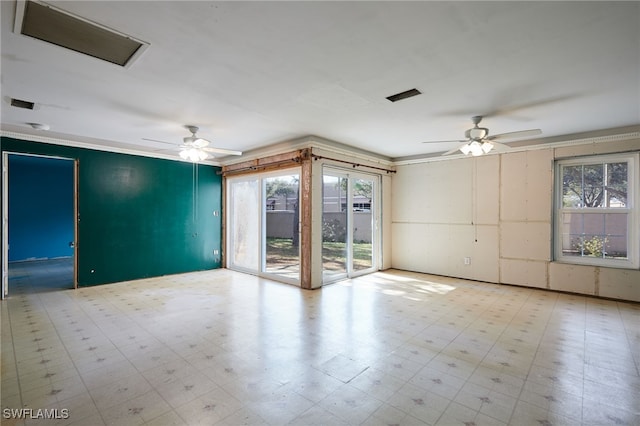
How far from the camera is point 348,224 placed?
6254mm

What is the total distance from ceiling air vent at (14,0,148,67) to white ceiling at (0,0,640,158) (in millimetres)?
85

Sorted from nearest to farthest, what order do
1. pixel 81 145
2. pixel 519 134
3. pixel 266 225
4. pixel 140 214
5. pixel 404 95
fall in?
pixel 404 95 < pixel 519 134 < pixel 81 145 < pixel 140 214 < pixel 266 225

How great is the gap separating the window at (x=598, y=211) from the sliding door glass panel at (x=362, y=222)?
344 centimetres

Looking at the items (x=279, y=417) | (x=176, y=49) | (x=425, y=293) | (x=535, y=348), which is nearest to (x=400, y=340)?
(x=535, y=348)

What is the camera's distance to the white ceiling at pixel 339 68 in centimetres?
202

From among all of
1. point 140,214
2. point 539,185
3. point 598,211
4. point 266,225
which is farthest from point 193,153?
point 598,211

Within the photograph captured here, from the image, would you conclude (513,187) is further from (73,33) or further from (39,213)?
(39,213)

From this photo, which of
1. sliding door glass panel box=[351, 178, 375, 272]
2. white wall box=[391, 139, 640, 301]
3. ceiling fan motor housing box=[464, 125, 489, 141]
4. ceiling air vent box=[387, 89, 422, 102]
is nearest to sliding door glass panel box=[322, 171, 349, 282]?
sliding door glass panel box=[351, 178, 375, 272]

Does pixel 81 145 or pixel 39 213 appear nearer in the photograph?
pixel 81 145

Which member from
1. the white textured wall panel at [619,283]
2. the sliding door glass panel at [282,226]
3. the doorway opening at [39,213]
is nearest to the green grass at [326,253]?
the sliding door glass panel at [282,226]

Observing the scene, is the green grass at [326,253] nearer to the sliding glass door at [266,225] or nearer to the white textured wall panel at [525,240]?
the sliding glass door at [266,225]

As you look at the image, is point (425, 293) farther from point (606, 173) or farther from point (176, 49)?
point (176, 49)

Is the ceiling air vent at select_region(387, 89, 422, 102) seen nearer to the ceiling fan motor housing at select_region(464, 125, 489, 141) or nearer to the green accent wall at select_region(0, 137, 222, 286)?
the ceiling fan motor housing at select_region(464, 125, 489, 141)

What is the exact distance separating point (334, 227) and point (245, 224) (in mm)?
2231
